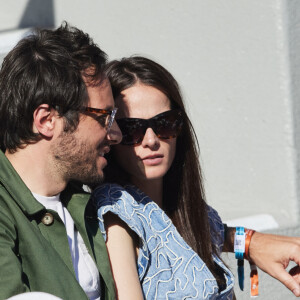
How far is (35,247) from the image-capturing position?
234 centimetres

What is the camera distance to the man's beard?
2.60m

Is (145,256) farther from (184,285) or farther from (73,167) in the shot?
(73,167)

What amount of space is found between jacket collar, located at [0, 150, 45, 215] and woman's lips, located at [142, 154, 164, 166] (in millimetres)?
528

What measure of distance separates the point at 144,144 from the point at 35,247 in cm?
68

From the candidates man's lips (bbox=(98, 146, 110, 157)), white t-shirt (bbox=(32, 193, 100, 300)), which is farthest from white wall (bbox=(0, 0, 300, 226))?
white t-shirt (bbox=(32, 193, 100, 300))

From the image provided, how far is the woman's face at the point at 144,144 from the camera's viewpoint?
9.40 ft

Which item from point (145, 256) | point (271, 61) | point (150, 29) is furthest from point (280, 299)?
point (145, 256)

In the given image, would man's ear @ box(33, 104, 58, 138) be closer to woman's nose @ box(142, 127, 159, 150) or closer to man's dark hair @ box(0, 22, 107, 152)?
man's dark hair @ box(0, 22, 107, 152)

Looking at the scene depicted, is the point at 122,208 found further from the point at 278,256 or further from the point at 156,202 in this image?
the point at 278,256

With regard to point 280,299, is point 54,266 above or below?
above

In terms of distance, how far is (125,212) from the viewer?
106 inches

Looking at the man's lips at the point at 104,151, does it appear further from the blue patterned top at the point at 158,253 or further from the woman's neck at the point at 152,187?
the woman's neck at the point at 152,187

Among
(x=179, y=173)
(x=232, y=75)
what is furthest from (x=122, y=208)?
(x=232, y=75)

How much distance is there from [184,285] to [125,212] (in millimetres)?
315
